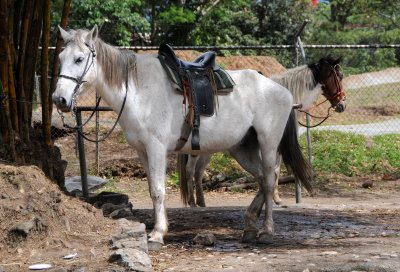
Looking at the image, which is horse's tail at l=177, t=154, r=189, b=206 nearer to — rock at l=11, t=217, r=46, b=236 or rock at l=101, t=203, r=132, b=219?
rock at l=101, t=203, r=132, b=219

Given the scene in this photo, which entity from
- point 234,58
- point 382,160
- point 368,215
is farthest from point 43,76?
point 234,58

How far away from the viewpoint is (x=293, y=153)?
755 cm

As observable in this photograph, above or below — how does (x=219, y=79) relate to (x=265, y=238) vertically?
above

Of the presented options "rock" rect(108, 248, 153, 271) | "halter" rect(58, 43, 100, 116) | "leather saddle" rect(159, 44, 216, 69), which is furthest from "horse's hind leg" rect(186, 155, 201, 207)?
"rock" rect(108, 248, 153, 271)

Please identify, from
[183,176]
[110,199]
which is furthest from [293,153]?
[110,199]

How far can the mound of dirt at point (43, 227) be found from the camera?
196 inches

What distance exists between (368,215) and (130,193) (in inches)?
178

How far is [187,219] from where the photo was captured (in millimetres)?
7723

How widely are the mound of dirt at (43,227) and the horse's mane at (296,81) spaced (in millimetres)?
4729

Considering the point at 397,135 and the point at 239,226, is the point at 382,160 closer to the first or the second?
the point at 397,135

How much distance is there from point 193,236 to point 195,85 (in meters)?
1.59

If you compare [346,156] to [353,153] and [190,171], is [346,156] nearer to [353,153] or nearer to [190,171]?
[353,153]

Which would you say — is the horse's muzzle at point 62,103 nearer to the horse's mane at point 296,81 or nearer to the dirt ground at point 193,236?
the dirt ground at point 193,236

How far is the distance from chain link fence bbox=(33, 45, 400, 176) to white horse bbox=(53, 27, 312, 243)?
2267mm
